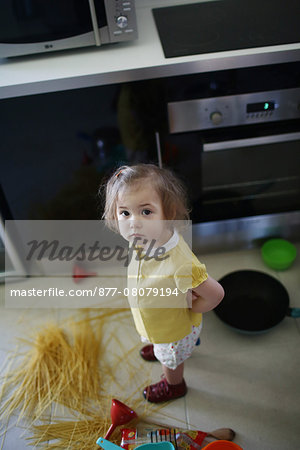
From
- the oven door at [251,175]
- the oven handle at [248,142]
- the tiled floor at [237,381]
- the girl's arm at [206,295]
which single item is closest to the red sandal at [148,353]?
the tiled floor at [237,381]

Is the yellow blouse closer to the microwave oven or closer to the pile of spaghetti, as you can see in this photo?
the pile of spaghetti

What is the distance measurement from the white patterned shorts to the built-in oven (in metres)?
0.57

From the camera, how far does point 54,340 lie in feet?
4.69

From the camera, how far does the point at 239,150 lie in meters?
1.36

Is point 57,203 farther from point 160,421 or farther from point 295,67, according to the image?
point 295,67

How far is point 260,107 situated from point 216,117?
0.48 ft

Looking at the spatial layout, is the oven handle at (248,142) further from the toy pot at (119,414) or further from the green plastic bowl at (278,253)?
the toy pot at (119,414)

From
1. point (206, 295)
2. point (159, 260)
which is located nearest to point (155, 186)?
point (159, 260)

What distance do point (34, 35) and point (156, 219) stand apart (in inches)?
29.7

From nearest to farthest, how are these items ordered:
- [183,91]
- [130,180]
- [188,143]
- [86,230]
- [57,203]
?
1. [130,180]
2. [183,91]
3. [188,143]
4. [57,203]
5. [86,230]

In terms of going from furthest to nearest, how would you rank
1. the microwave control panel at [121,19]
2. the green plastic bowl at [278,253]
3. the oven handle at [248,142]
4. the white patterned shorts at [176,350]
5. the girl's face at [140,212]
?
the green plastic bowl at [278,253] < the oven handle at [248,142] < the microwave control panel at [121,19] < the white patterned shorts at [176,350] < the girl's face at [140,212]

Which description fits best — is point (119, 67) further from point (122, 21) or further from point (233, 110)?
point (233, 110)

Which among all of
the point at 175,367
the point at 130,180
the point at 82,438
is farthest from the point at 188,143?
the point at 82,438

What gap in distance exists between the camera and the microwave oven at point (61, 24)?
1.15 meters
